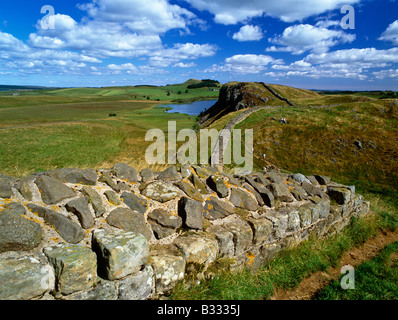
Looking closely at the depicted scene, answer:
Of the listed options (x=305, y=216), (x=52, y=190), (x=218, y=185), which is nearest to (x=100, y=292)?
(x=52, y=190)

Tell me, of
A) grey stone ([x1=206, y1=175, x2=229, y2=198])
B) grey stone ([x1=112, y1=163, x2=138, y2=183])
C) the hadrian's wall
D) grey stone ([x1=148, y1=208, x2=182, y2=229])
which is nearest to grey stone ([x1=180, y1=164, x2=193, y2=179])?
the hadrian's wall

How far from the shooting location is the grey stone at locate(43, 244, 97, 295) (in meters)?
2.67

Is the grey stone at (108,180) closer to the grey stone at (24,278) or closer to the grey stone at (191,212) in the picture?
the grey stone at (191,212)

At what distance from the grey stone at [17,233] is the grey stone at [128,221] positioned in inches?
42.5

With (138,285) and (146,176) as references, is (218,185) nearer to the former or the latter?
(146,176)

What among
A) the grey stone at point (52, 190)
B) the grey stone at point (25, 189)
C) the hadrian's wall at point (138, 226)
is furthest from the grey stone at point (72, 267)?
the grey stone at point (25, 189)

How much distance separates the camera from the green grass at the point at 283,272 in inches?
141

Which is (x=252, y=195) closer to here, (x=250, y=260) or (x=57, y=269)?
(x=250, y=260)

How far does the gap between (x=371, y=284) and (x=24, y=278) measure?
236 inches

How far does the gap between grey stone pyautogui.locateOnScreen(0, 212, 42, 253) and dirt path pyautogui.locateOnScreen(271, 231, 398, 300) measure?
4.12 m

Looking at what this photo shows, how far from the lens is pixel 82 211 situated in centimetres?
361

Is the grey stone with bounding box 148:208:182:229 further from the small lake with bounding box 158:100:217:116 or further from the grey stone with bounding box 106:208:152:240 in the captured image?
the small lake with bounding box 158:100:217:116

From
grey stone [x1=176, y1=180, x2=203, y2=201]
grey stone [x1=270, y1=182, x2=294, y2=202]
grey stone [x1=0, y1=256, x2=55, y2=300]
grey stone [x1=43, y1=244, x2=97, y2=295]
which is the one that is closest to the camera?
grey stone [x1=0, y1=256, x2=55, y2=300]

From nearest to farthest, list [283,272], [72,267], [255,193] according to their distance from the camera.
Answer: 1. [72,267]
2. [283,272]
3. [255,193]
